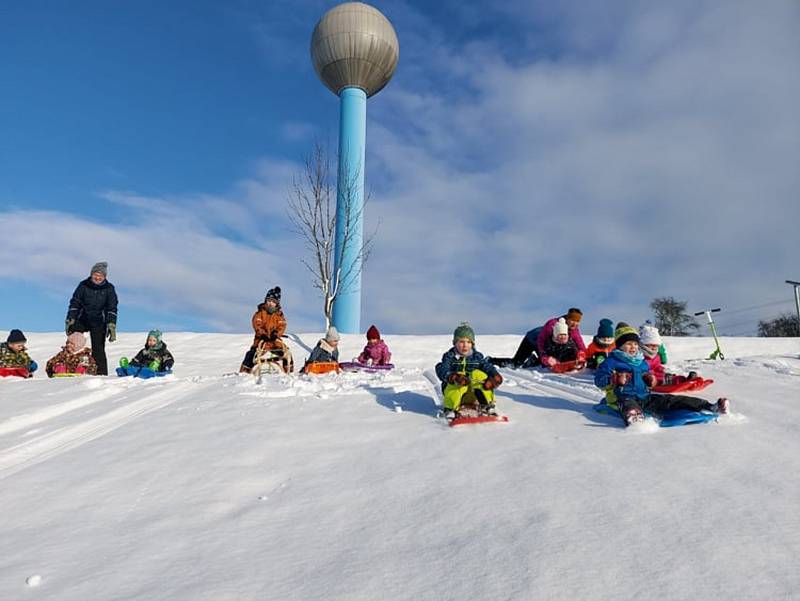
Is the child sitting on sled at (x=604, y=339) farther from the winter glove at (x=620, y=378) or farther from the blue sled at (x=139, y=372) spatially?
the blue sled at (x=139, y=372)

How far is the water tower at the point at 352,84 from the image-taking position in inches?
892

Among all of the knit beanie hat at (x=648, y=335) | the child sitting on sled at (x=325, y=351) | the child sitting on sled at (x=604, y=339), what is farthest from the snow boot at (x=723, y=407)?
the child sitting on sled at (x=325, y=351)

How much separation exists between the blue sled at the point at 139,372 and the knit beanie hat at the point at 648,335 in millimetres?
7287

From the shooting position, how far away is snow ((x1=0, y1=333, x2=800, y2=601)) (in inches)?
85.7

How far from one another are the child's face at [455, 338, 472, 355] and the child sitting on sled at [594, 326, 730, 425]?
125cm

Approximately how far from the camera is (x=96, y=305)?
9.92 m

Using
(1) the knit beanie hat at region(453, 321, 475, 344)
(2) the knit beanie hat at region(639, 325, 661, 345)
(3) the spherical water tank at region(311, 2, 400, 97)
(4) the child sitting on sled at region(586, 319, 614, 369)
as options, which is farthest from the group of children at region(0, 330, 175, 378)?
(3) the spherical water tank at region(311, 2, 400, 97)

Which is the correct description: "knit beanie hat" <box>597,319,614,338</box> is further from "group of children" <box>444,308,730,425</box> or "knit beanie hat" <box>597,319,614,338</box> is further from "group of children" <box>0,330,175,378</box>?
"group of children" <box>0,330,175,378</box>

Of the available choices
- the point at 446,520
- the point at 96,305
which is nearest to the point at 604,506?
the point at 446,520

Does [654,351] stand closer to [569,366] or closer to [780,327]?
[569,366]

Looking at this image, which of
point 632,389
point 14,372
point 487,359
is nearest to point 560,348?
point 487,359

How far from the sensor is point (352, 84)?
81.7 ft

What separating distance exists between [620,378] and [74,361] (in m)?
9.21

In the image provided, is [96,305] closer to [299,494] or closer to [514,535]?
[299,494]
